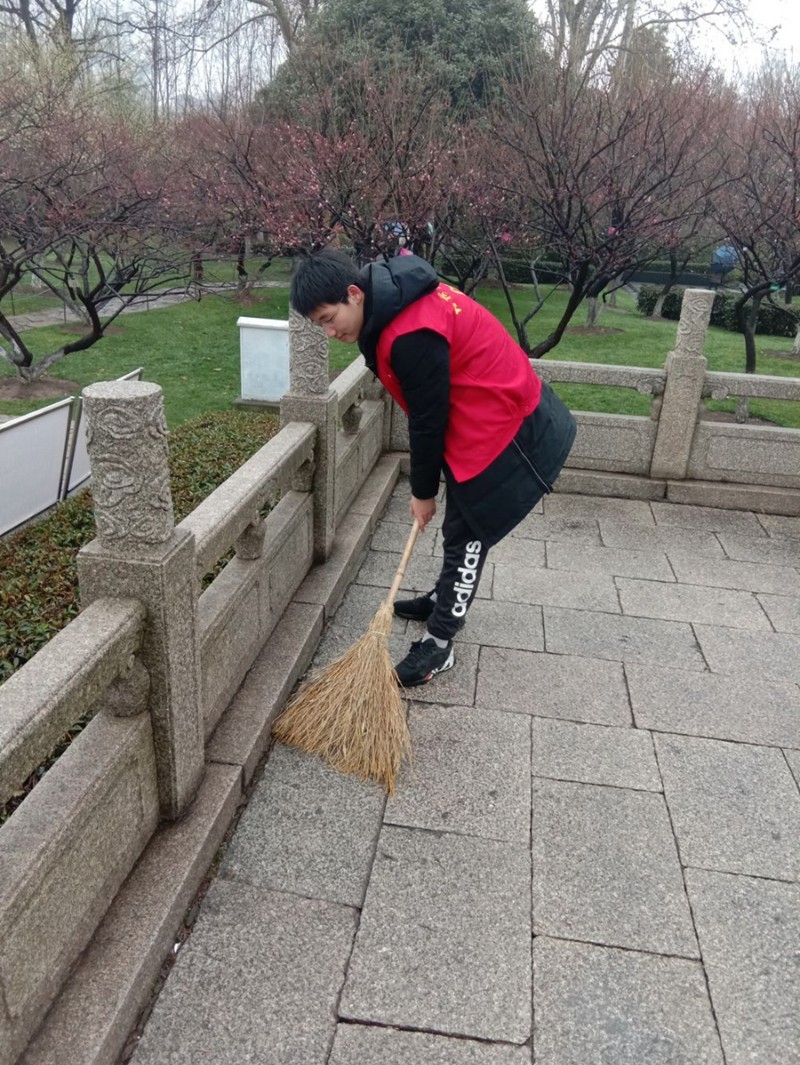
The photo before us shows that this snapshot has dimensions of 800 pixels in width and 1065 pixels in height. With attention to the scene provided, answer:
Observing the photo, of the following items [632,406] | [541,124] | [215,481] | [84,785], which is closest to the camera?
[84,785]

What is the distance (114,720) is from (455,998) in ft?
4.03

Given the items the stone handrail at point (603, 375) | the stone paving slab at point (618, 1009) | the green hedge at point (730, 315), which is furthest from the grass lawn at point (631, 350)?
the stone paving slab at point (618, 1009)

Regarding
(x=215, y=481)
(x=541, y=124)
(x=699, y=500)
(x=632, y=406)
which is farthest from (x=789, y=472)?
(x=541, y=124)

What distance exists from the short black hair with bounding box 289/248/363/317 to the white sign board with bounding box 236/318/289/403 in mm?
5390

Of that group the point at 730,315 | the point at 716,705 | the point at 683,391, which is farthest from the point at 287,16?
the point at 716,705

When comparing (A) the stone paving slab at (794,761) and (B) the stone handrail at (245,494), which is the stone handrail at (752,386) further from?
(B) the stone handrail at (245,494)

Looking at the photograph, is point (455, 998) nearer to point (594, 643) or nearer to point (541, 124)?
point (594, 643)

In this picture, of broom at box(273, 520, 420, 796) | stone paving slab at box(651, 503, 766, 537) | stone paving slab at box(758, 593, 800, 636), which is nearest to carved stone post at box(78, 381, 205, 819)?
broom at box(273, 520, 420, 796)

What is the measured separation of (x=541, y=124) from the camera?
8312 mm

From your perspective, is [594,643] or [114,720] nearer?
[114,720]

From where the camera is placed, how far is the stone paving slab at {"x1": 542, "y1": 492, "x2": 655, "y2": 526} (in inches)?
228

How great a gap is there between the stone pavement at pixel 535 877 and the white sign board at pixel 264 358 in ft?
15.1

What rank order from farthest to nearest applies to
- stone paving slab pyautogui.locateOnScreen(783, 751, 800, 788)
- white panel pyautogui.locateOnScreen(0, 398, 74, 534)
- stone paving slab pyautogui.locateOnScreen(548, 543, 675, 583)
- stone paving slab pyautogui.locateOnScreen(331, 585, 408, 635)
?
stone paving slab pyautogui.locateOnScreen(548, 543, 675, 583) → white panel pyautogui.locateOnScreen(0, 398, 74, 534) → stone paving slab pyautogui.locateOnScreen(331, 585, 408, 635) → stone paving slab pyautogui.locateOnScreen(783, 751, 800, 788)

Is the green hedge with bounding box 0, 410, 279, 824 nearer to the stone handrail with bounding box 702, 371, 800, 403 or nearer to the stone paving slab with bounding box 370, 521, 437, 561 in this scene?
the stone paving slab with bounding box 370, 521, 437, 561
